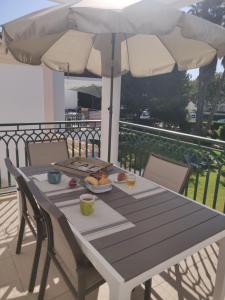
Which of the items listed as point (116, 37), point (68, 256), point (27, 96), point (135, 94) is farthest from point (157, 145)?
point (135, 94)

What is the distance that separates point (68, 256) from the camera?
1.40 meters

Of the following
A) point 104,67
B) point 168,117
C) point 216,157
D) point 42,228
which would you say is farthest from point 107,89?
point 168,117

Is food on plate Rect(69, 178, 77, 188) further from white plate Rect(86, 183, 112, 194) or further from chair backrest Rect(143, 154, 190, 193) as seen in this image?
chair backrest Rect(143, 154, 190, 193)

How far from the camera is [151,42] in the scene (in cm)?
285

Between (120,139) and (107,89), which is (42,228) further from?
(120,139)

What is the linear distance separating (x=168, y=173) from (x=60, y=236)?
1.18 m

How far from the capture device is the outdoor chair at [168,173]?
203 centimetres

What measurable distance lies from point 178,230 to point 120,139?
126 inches

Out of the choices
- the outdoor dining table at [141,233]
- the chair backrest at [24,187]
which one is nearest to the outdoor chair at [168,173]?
the outdoor dining table at [141,233]

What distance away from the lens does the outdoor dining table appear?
110 cm

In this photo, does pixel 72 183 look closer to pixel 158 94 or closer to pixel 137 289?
pixel 137 289

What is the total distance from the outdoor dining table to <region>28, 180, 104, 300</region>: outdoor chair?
0.25 feet

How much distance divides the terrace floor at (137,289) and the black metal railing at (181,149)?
711 millimetres

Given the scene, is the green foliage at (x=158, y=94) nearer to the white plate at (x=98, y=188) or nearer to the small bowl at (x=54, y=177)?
the small bowl at (x=54, y=177)
